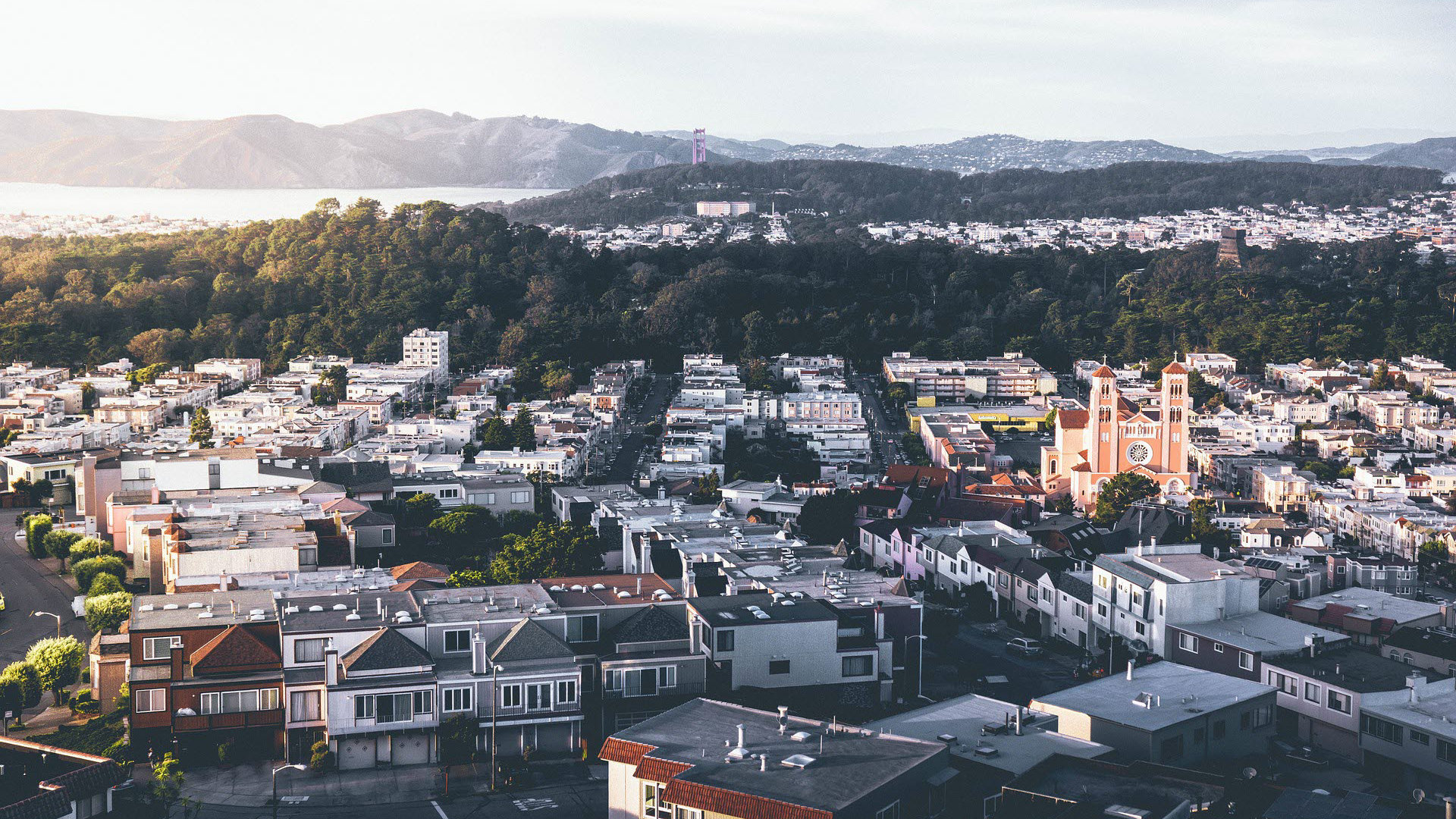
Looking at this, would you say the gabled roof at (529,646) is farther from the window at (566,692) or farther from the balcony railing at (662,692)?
the balcony railing at (662,692)

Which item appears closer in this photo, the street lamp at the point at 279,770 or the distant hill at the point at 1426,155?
the street lamp at the point at 279,770

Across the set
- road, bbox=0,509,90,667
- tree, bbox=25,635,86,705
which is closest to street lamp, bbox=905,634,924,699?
tree, bbox=25,635,86,705

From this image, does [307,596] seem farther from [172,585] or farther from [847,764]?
[847,764]

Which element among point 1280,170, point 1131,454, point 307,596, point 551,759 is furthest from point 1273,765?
point 1280,170

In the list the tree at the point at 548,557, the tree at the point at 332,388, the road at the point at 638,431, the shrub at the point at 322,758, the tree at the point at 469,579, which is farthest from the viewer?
the tree at the point at 332,388

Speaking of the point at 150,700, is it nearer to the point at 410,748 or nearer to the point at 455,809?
the point at 410,748

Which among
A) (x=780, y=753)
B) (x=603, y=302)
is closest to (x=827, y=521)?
(x=780, y=753)

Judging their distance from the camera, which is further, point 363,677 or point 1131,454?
point 1131,454

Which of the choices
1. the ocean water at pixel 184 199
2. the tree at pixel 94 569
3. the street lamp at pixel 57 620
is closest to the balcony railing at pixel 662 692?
the street lamp at pixel 57 620
